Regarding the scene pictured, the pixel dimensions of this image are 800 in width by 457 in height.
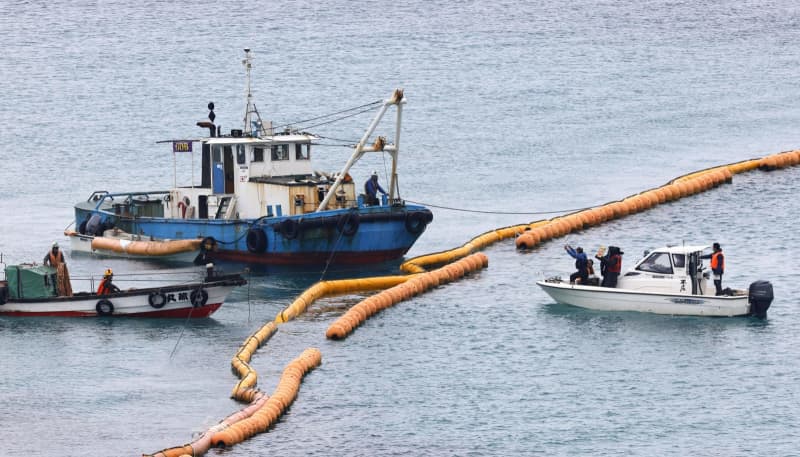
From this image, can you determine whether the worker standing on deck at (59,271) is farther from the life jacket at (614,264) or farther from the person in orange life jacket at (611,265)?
the life jacket at (614,264)

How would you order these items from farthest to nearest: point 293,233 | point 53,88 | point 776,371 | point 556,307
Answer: point 53,88, point 293,233, point 556,307, point 776,371

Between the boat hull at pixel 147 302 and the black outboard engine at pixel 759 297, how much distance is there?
1512 centimetres

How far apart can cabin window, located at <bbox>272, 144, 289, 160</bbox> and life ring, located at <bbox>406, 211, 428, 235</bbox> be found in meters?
5.48

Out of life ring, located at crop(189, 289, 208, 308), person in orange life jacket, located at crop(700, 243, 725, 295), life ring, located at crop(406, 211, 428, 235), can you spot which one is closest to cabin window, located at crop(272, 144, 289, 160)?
life ring, located at crop(406, 211, 428, 235)

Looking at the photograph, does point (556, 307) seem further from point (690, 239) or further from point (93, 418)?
point (93, 418)

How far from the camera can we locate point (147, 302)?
4650 cm

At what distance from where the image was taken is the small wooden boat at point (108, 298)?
46.4 meters

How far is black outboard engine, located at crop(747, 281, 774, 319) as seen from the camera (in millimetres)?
45938

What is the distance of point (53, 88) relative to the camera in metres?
103

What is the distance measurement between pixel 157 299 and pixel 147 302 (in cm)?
36

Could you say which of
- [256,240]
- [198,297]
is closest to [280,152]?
[256,240]

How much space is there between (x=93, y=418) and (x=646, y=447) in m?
13.2

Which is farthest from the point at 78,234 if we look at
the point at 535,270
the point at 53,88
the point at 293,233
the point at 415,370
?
the point at 53,88

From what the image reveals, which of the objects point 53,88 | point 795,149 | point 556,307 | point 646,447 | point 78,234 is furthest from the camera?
point 53,88
